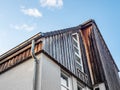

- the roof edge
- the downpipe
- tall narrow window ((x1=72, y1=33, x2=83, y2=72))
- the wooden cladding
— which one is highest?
tall narrow window ((x1=72, y1=33, x2=83, y2=72))

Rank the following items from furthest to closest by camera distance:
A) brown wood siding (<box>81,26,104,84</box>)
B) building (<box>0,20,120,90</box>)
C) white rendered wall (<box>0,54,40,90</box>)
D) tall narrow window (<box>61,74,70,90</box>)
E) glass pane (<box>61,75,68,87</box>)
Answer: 1. brown wood siding (<box>81,26,104,84</box>)
2. glass pane (<box>61,75,68,87</box>)
3. tall narrow window (<box>61,74,70,90</box>)
4. building (<box>0,20,120,90</box>)
5. white rendered wall (<box>0,54,40,90</box>)

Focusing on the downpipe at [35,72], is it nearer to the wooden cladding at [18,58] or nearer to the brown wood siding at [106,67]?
the wooden cladding at [18,58]

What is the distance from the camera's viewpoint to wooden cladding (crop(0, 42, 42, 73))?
738 centimetres

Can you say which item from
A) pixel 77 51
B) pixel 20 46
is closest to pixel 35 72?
pixel 20 46

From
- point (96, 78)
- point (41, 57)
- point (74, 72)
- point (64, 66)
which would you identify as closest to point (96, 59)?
point (96, 78)

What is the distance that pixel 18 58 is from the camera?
7.79m

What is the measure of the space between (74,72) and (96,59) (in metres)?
3.33

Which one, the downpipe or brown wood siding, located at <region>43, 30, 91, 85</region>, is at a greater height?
brown wood siding, located at <region>43, 30, 91, 85</region>

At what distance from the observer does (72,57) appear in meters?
9.97

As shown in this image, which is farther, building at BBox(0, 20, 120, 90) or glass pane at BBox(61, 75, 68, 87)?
glass pane at BBox(61, 75, 68, 87)

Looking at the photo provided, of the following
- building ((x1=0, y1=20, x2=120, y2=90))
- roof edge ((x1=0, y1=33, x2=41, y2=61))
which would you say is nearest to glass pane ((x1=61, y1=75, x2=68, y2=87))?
building ((x1=0, y1=20, x2=120, y2=90))

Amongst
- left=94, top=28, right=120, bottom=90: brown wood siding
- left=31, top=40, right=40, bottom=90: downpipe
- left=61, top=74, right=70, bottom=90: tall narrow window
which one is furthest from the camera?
left=94, top=28, right=120, bottom=90: brown wood siding

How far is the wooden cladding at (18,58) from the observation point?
7.38m

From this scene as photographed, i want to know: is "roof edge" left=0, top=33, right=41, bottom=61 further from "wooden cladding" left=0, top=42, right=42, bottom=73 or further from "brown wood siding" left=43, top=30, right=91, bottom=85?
"brown wood siding" left=43, top=30, right=91, bottom=85
